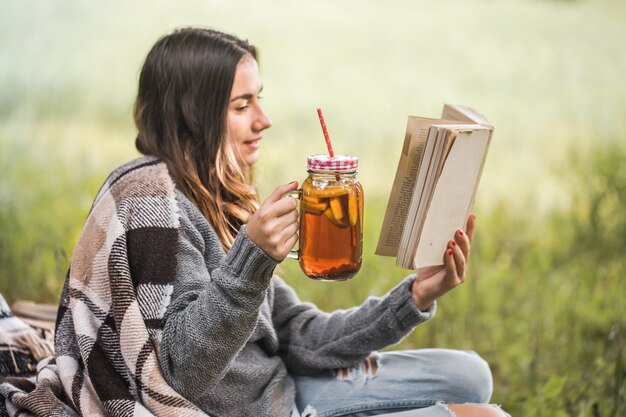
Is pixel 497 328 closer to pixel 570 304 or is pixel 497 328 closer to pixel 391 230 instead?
pixel 570 304

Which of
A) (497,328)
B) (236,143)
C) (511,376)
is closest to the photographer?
(236,143)

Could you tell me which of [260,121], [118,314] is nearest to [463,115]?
[260,121]

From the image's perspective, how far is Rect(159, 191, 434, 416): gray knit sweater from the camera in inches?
63.1

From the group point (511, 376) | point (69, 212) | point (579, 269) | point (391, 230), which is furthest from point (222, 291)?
point (579, 269)

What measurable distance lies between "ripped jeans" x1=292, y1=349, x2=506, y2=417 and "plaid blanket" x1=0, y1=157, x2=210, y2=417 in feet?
1.54

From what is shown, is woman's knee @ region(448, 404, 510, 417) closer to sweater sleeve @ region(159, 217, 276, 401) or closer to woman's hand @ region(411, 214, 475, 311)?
woman's hand @ region(411, 214, 475, 311)

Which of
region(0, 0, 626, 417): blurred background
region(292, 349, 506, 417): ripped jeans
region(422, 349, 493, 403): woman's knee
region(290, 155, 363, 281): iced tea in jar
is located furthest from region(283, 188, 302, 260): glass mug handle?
region(0, 0, 626, 417): blurred background

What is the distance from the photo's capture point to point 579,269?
390 cm

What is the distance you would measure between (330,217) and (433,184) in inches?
9.2

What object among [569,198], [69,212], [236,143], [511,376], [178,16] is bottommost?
[511,376]

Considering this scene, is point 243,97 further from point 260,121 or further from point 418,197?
point 418,197

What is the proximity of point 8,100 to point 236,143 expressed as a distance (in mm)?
2384

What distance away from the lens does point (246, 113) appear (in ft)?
6.57

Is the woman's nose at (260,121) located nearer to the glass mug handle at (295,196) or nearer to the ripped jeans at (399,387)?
the glass mug handle at (295,196)
